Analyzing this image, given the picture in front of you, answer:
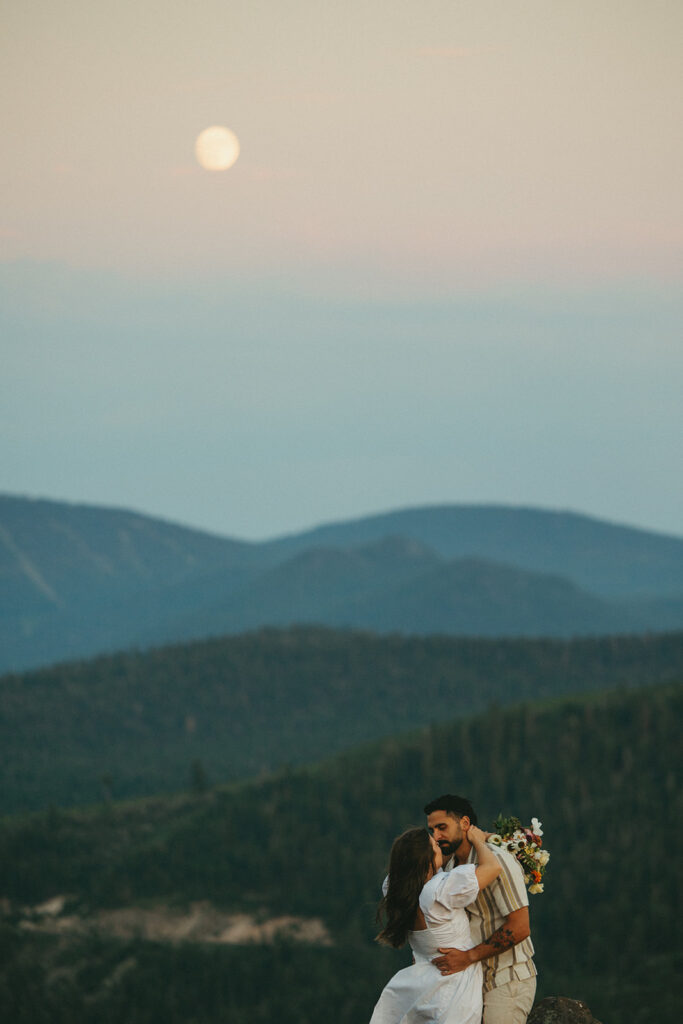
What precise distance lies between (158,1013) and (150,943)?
15.2 m

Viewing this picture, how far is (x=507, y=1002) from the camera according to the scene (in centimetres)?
1475

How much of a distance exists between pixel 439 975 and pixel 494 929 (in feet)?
2.69

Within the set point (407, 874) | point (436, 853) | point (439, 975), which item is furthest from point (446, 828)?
point (439, 975)

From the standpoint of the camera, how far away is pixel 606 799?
143250 mm

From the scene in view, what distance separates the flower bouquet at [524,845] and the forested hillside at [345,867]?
73.6 metres

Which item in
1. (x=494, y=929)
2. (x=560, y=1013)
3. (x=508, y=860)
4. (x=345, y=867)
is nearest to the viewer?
(x=508, y=860)

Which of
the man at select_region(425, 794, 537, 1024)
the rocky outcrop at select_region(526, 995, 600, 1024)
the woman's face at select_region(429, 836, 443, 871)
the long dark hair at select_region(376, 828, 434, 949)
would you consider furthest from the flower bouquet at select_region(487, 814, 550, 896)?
the rocky outcrop at select_region(526, 995, 600, 1024)

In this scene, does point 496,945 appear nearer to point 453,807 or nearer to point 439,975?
point 439,975

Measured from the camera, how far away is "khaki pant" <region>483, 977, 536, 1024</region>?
579 inches

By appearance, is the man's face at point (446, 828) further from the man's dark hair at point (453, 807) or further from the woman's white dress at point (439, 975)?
the woman's white dress at point (439, 975)

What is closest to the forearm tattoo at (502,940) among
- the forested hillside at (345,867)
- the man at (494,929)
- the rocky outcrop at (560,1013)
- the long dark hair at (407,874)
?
the man at (494,929)

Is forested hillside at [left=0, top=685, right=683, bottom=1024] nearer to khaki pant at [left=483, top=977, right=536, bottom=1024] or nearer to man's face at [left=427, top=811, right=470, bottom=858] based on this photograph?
khaki pant at [left=483, top=977, right=536, bottom=1024]

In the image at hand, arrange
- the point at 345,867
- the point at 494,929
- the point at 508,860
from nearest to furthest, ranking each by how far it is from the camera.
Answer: the point at 508,860 → the point at 494,929 → the point at 345,867

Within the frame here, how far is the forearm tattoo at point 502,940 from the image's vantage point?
14273 millimetres
